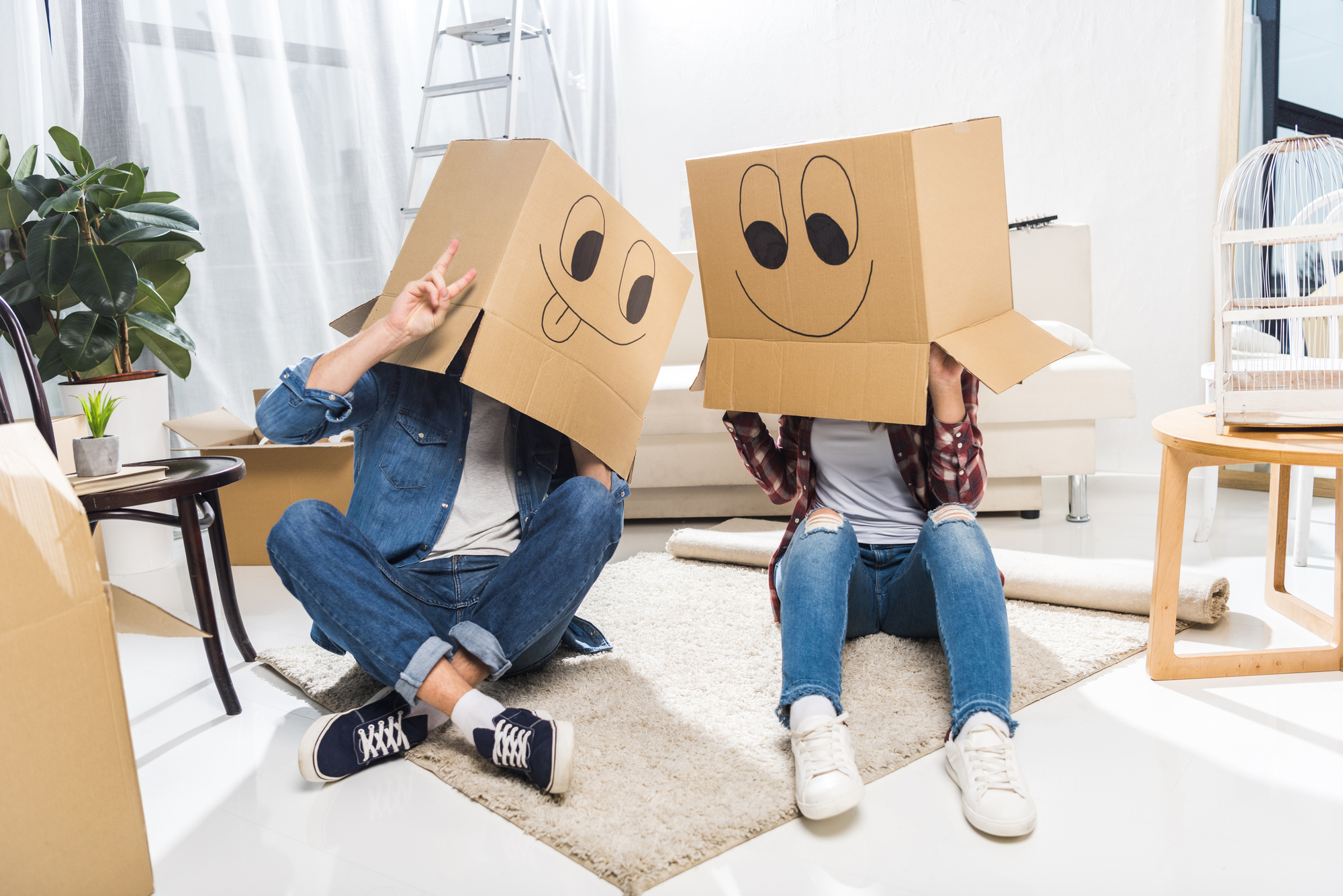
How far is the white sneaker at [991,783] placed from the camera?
37.7 inches

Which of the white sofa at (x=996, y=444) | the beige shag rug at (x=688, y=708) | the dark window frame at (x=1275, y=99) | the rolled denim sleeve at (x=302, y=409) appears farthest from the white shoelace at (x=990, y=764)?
the dark window frame at (x=1275, y=99)

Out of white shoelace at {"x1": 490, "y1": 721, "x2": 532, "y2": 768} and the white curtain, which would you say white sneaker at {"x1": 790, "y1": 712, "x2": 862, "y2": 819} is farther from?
the white curtain

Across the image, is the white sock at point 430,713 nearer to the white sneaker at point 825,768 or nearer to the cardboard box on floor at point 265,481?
the white sneaker at point 825,768

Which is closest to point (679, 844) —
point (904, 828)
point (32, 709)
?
point (904, 828)

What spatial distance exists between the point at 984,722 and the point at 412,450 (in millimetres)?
813

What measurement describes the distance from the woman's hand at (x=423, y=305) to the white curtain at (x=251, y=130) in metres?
1.52

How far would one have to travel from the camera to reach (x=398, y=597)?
1179 mm

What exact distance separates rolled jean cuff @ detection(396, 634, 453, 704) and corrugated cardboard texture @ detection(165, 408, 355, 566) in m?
1.04

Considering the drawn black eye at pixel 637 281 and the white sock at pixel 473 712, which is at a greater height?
the drawn black eye at pixel 637 281

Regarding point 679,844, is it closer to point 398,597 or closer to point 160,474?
point 398,597

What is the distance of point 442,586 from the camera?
1245 millimetres

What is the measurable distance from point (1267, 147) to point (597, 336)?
100 cm

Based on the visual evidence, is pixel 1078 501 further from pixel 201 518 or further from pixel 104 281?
pixel 104 281

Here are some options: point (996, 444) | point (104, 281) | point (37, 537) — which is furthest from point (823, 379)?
point (104, 281)
